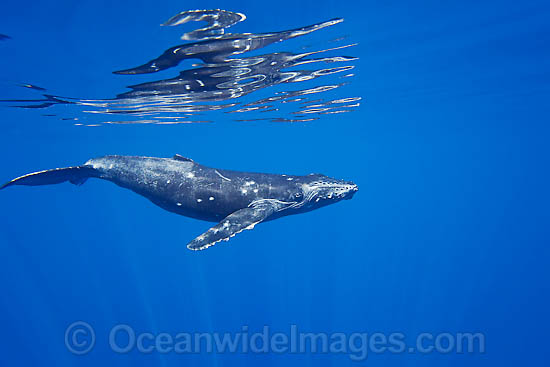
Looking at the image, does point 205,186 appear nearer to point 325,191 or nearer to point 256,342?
point 325,191

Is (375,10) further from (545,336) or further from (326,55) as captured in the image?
(545,336)

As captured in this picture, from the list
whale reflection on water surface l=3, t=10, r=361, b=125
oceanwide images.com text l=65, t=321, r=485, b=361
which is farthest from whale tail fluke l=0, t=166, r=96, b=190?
oceanwide images.com text l=65, t=321, r=485, b=361

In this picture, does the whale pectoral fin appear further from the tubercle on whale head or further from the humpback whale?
the tubercle on whale head

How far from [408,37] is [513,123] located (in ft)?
118

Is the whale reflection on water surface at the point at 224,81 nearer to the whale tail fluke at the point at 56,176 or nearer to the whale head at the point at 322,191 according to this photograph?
the whale tail fluke at the point at 56,176

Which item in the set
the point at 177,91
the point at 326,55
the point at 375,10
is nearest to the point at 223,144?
the point at 177,91

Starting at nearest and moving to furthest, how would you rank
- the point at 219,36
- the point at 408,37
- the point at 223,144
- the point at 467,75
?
1. the point at 219,36
2. the point at 408,37
3. the point at 467,75
4. the point at 223,144

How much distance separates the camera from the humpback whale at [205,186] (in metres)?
9.32

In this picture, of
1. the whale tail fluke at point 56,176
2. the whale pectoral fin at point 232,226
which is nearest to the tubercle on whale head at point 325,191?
the whale pectoral fin at point 232,226

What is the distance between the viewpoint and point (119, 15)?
8.53m

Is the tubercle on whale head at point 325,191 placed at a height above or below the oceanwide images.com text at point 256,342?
above

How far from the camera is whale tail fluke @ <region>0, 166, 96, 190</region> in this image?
917cm

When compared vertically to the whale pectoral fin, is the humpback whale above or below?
above

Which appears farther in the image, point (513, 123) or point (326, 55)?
point (513, 123)
